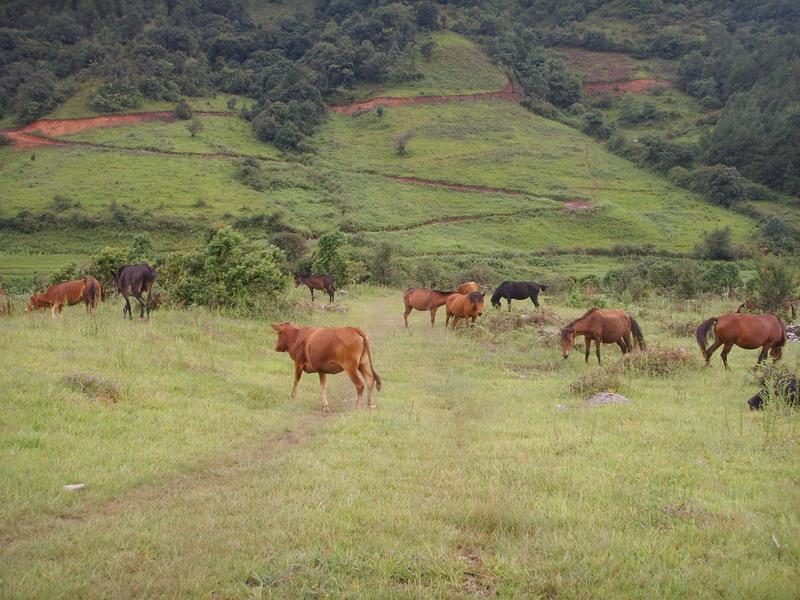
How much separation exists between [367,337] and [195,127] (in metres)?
88.3

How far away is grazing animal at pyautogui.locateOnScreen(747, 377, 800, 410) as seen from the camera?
34.3ft

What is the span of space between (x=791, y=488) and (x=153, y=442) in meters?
7.86

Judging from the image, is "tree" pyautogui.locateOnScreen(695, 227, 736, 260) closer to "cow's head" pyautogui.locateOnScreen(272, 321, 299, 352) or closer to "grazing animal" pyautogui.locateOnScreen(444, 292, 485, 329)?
"grazing animal" pyautogui.locateOnScreen(444, 292, 485, 329)

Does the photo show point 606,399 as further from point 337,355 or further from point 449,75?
point 449,75

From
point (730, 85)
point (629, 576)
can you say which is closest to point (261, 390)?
point (629, 576)

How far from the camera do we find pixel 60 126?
92.6 metres

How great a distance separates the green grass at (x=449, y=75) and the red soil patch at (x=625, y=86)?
19.5 metres

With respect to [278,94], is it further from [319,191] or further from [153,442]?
[153,442]

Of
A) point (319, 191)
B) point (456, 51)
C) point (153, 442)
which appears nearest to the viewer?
point (153, 442)

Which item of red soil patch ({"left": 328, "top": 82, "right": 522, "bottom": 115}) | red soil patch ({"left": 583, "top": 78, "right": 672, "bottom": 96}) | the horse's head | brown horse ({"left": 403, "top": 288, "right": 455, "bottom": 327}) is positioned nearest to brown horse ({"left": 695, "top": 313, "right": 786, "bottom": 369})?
the horse's head

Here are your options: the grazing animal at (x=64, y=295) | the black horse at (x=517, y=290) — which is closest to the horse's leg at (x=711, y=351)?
the black horse at (x=517, y=290)

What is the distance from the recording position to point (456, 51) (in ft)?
428

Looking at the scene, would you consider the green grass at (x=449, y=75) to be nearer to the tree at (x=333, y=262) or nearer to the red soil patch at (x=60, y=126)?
the red soil patch at (x=60, y=126)

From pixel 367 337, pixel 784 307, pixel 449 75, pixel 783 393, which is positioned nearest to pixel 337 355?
pixel 367 337
